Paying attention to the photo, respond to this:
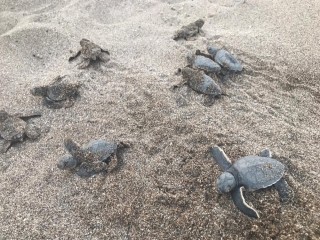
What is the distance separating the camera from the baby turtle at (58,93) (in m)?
3.79

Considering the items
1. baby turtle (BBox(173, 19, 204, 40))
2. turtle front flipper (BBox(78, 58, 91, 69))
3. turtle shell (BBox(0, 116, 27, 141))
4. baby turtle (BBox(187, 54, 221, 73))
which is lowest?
turtle shell (BBox(0, 116, 27, 141))

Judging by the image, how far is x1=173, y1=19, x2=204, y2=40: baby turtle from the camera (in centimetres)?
472

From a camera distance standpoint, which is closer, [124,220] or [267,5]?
[124,220]

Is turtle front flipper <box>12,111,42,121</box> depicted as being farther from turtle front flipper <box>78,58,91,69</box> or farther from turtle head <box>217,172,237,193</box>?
turtle head <box>217,172,237,193</box>

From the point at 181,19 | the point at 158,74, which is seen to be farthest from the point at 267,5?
the point at 158,74

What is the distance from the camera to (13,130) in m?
3.38

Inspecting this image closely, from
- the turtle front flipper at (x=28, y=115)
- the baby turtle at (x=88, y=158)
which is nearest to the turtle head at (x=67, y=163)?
the baby turtle at (x=88, y=158)

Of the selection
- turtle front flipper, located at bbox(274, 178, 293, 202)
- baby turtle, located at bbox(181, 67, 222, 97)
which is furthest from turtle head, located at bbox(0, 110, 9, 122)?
turtle front flipper, located at bbox(274, 178, 293, 202)

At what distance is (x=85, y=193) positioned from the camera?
2818 mm

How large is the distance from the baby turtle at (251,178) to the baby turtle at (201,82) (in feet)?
3.80

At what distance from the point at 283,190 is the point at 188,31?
2.85 meters

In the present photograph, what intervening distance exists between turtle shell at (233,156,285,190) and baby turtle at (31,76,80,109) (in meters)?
2.11

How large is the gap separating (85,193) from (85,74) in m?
1.89

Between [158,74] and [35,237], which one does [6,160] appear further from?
[158,74]
